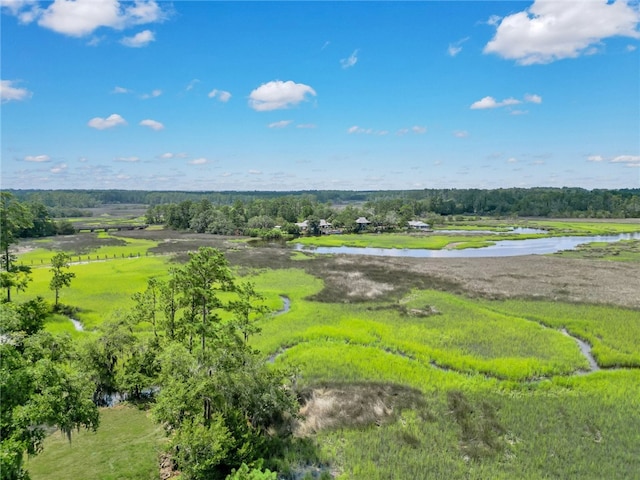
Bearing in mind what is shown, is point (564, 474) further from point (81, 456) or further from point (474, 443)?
point (81, 456)

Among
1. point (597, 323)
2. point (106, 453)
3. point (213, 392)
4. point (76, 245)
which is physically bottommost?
point (106, 453)

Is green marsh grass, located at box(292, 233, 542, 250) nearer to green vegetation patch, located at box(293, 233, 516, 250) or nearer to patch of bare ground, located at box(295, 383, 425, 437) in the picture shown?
green vegetation patch, located at box(293, 233, 516, 250)

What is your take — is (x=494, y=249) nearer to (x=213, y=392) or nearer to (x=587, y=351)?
(x=587, y=351)

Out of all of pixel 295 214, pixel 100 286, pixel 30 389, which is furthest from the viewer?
pixel 295 214

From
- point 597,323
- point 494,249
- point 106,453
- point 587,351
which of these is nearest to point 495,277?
point 597,323

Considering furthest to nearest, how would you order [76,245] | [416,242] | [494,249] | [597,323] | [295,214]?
[295,214] → [416,242] → [76,245] → [494,249] → [597,323]

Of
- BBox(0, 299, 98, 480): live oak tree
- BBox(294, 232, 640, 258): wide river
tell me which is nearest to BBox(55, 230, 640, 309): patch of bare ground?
BBox(294, 232, 640, 258): wide river
